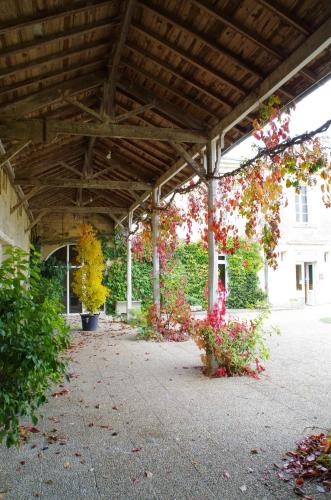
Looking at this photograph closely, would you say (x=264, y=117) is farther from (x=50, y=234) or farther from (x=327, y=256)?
(x=327, y=256)

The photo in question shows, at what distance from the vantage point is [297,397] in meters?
4.92

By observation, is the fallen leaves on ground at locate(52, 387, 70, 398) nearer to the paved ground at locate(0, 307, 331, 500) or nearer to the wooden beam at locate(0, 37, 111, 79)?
the paved ground at locate(0, 307, 331, 500)

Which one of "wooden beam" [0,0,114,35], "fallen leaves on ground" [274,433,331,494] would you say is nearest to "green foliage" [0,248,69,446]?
"fallen leaves on ground" [274,433,331,494]

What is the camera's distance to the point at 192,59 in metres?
5.52

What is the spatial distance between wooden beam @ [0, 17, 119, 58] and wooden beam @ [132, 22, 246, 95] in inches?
19.6

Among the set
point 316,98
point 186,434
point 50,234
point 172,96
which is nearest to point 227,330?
point 186,434

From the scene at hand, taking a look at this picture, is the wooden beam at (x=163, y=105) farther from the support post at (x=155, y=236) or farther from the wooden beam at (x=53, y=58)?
the support post at (x=155, y=236)

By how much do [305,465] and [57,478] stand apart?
189cm

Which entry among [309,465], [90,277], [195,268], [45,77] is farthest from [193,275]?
[309,465]

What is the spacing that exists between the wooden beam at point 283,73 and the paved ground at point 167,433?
372cm

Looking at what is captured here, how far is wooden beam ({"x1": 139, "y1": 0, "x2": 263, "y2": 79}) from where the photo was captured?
4898 millimetres

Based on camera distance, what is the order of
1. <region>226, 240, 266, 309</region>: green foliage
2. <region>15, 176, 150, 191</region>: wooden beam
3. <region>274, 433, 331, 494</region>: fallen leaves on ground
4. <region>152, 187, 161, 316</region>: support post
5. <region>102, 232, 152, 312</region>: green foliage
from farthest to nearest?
<region>226, 240, 266, 309</region>: green foliage < <region>102, 232, 152, 312</region>: green foliage < <region>152, 187, 161, 316</region>: support post < <region>15, 176, 150, 191</region>: wooden beam < <region>274, 433, 331, 494</region>: fallen leaves on ground

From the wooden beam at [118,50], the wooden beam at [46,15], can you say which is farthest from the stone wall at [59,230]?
the wooden beam at [46,15]

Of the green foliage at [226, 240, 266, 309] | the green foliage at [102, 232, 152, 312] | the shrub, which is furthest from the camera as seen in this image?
the green foliage at [226, 240, 266, 309]
